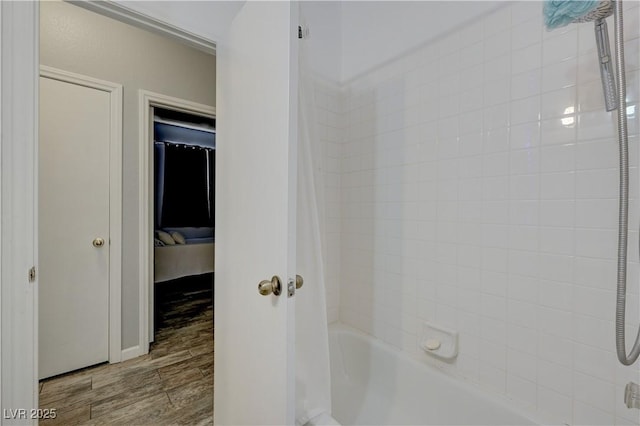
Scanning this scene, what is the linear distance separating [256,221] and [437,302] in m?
0.91

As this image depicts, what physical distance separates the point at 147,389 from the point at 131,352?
1.55ft

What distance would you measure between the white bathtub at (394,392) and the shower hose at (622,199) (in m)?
0.44

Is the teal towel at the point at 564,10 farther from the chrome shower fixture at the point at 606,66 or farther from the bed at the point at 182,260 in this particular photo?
the bed at the point at 182,260

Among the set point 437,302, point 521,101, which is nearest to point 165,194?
point 437,302

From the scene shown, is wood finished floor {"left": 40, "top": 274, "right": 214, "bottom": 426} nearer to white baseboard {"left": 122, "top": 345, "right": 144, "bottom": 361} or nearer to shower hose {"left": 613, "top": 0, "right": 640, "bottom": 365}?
white baseboard {"left": 122, "top": 345, "right": 144, "bottom": 361}

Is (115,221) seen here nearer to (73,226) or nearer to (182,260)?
(73,226)

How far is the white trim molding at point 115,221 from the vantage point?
2.01m

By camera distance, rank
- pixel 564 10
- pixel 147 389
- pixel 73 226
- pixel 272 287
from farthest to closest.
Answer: pixel 73 226, pixel 147 389, pixel 272 287, pixel 564 10

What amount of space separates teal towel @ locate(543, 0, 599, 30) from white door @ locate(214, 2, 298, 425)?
0.72 meters

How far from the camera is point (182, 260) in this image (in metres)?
3.22

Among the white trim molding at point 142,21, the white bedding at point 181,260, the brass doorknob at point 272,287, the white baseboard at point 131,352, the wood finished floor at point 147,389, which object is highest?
the white trim molding at point 142,21

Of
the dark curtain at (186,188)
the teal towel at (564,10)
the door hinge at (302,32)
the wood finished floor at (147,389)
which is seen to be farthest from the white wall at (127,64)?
the teal towel at (564,10)

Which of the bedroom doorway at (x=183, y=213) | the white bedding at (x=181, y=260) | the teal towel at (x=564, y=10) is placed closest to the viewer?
the teal towel at (x=564, y=10)

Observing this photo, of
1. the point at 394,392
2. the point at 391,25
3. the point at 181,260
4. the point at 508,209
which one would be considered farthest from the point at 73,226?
the point at 508,209
